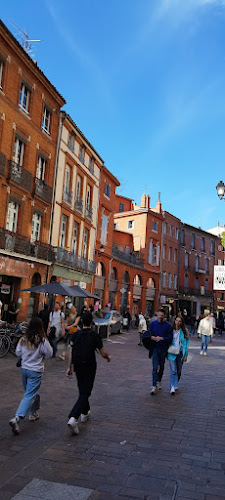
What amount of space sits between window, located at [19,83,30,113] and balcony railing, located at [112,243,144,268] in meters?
17.9

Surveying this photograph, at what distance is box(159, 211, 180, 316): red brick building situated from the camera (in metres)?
46.7

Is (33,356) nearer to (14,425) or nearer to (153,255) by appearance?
(14,425)

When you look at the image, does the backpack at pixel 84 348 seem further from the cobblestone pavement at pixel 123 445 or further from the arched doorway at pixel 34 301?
the arched doorway at pixel 34 301

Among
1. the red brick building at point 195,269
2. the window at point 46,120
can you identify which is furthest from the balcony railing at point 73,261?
the red brick building at point 195,269

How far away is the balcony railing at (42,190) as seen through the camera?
21.5 m

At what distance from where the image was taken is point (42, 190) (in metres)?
22.1

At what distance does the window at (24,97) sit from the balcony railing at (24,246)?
6.67 metres

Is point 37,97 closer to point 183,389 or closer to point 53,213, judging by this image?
point 53,213

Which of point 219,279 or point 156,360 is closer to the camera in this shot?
point 156,360

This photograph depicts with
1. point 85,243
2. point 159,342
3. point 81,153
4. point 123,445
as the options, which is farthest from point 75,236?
point 123,445

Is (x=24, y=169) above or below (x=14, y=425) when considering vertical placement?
above

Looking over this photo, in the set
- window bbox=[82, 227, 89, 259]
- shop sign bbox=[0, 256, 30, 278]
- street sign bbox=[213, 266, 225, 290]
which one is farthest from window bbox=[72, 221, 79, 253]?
street sign bbox=[213, 266, 225, 290]

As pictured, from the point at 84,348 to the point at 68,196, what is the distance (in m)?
20.8

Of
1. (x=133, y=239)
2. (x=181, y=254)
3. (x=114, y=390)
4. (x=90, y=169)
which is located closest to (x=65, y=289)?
(x=114, y=390)
